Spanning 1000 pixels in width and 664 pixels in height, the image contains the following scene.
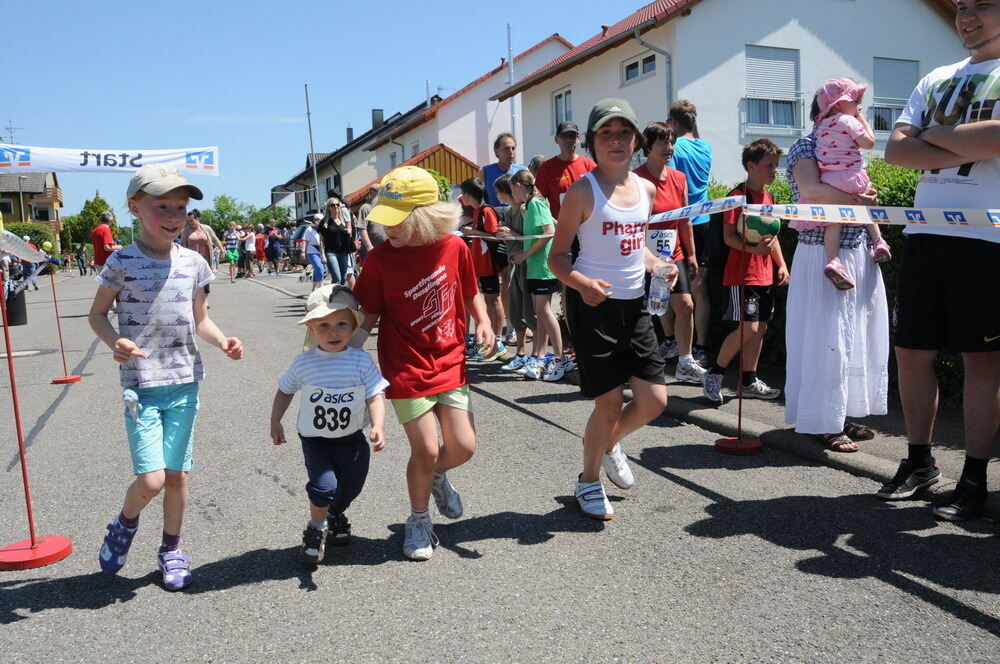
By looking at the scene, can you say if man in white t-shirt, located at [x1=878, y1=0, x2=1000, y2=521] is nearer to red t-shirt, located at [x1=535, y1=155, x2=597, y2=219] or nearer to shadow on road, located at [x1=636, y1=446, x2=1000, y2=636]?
shadow on road, located at [x1=636, y1=446, x2=1000, y2=636]

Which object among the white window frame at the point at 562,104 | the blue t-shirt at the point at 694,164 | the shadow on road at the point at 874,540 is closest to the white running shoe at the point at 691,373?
the blue t-shirt at the point at 694,164

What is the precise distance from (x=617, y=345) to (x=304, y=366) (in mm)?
1511

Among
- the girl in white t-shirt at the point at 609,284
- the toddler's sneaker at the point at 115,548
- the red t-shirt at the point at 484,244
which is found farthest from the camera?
the red t-shirt at the point at 484,244

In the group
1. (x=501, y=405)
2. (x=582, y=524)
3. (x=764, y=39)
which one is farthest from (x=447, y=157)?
(x=582, y=524)

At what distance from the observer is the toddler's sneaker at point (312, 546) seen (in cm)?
378

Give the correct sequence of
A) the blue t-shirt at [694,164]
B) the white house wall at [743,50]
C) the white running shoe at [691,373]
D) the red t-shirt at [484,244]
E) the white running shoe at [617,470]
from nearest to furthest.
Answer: the white running shoe at [617,470]
the white running shoe at [691,373]
the blue t-shirt at [694,164]
the red t-shirt at [484,244]
the white house wall at [743,50]

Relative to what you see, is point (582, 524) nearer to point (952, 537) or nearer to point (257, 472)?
point (952, 537)

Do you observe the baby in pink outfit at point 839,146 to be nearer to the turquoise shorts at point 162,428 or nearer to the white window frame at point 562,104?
the turquoise shorts at point 162,428

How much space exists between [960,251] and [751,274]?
95.8 inches

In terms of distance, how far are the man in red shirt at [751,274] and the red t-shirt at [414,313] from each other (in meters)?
2.91

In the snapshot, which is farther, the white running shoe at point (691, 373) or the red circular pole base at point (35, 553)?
the white running shoe at point (691, 373)

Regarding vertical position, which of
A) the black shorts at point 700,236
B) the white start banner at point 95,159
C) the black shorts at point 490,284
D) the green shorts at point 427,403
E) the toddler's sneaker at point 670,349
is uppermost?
the white start banner at point 95,159

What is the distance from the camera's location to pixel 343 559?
3953mm

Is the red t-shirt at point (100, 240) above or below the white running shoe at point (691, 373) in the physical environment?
above
